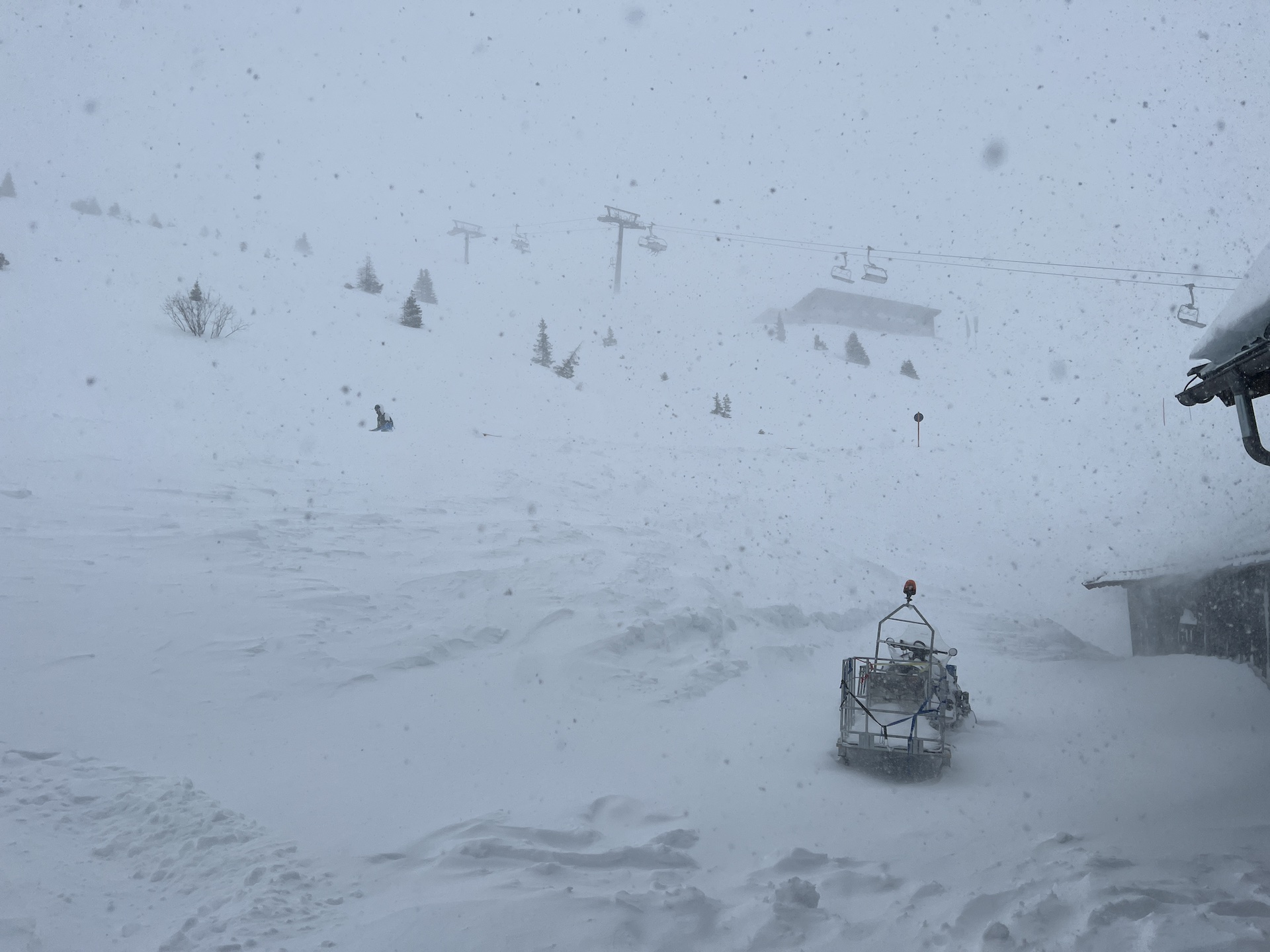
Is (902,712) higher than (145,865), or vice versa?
(902,712)

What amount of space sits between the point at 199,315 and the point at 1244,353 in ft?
85.6

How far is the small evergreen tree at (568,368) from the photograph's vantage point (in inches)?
1241

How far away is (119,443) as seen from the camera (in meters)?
15.2

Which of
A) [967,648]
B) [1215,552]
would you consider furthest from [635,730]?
[1215,552]

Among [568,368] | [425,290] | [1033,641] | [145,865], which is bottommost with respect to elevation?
[145,865]

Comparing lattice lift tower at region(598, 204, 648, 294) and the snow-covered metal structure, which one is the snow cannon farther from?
lattice lift tower at region(598, 204, 648, 294)

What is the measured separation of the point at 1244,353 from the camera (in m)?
6.35

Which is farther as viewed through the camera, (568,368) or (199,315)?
(568,368)

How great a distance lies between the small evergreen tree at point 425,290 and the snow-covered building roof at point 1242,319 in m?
38.7

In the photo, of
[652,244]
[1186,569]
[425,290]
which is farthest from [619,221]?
[1186,569]

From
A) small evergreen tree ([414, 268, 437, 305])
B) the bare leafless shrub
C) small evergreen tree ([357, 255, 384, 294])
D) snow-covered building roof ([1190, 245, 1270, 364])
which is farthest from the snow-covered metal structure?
small evergreen tree ([414, 268, 437, 305])

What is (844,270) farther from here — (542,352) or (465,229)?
(465,229)

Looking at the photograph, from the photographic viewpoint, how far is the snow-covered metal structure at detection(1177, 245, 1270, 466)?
612 cm

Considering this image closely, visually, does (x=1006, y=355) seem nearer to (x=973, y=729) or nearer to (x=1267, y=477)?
(x=1267, y=477)
